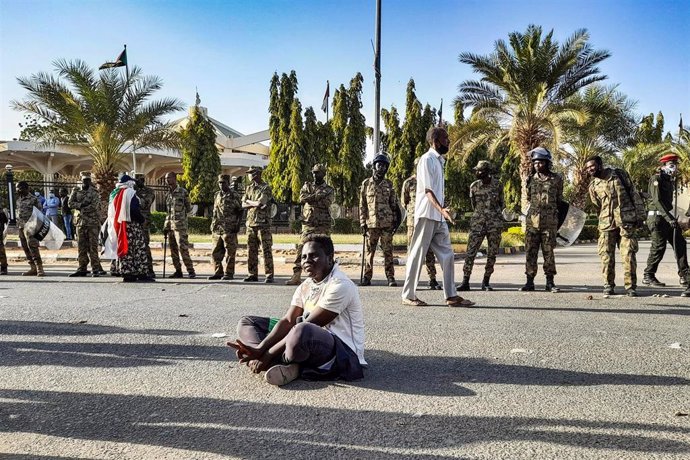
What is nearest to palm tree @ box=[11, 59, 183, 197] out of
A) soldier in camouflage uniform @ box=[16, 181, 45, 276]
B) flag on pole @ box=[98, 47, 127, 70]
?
flag on pole @ box=[98, 47, 127, 70]

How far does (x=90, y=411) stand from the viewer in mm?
3486

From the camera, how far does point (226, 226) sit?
10562 millimetres

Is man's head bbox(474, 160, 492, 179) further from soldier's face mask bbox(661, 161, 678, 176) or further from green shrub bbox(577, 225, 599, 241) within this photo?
→ green shrub bbox(577, 225, 599, 241)

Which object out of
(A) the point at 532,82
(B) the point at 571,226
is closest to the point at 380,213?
(B) the point at 571,226

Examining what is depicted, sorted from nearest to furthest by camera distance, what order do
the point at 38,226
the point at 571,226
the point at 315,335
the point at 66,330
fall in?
the point at 315,335 < the point at 66,330 < the point at 571,226 < the point at 38,226

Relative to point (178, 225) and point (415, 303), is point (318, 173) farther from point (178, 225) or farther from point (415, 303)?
point (415, 303)

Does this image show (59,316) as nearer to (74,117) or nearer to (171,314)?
(171,314)

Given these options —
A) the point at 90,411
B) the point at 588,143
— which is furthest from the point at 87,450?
the point at 588,143

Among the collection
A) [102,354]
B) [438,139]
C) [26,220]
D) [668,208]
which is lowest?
[102,354]

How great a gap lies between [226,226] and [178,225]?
1.00 meters

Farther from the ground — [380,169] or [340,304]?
[380,169]

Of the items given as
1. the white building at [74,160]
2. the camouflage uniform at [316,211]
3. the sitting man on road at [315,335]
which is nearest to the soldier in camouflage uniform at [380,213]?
the camouflage uniform at [316,211]

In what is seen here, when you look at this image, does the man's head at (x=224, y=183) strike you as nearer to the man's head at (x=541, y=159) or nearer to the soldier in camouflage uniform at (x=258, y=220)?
the soldier in camouflage uniform at (x=258, y=220)

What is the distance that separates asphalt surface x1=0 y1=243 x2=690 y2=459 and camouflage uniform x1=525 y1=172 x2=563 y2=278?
141 cm
